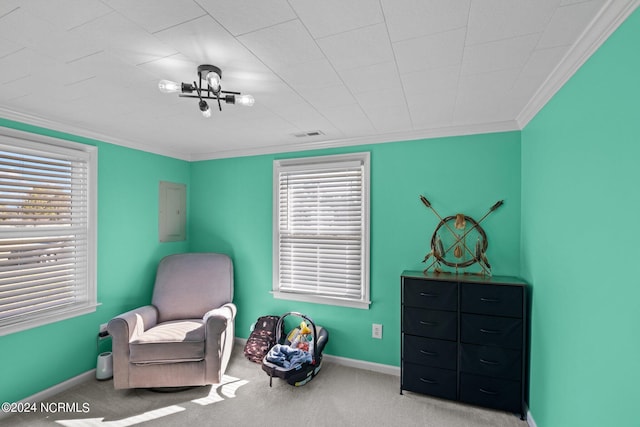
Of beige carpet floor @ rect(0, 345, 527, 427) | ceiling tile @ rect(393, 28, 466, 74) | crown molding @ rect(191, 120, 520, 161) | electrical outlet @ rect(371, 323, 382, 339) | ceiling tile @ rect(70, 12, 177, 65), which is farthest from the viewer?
electrical outlet @ rect(371, 323, 382, 339)

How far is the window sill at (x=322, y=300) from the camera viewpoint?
123 inches

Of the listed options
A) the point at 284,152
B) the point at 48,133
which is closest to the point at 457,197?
the point at 284,152

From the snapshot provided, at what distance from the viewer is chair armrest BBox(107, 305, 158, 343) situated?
255cm

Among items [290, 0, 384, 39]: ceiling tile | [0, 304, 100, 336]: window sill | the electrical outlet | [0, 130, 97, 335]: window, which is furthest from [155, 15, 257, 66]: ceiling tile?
the electrical outlet

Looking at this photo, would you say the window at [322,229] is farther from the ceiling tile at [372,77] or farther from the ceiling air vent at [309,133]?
the ceiling tile at [372,77]

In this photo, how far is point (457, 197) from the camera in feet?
9.22

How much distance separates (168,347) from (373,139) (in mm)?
2674

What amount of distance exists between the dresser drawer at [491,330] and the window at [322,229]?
37.8 inches

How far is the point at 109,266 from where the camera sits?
3.07 m

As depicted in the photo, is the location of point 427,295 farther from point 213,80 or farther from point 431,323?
point 213,80

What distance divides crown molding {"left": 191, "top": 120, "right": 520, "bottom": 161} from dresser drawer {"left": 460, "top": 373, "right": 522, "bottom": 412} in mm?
2063

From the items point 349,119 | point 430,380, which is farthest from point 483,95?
point 430,380

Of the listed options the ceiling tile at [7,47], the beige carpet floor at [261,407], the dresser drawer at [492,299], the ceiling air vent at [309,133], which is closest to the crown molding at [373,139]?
the ceiling air vent at [309,133]

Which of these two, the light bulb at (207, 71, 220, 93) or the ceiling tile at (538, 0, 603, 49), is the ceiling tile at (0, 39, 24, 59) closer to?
the light bulb at (207, 71, 220, 93)
